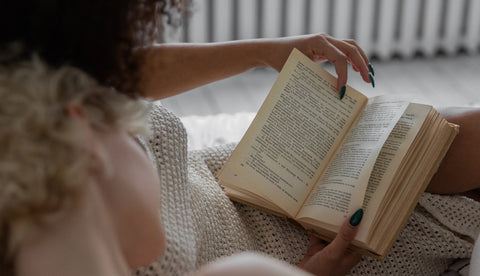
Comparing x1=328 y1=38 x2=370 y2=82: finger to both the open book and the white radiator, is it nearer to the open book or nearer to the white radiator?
the open book

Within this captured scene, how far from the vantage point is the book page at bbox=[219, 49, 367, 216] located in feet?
3.01

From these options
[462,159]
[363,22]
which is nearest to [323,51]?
[462,159]

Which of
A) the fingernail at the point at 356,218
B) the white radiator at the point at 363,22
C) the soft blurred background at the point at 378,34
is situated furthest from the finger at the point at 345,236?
the white radiator at the point at 363,22

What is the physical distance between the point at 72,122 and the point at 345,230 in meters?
0.51

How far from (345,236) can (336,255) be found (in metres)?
0.04

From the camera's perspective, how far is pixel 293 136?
95cm

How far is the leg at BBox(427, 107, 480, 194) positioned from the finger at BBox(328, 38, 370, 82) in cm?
18

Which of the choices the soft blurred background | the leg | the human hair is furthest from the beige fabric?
the soft blurred background

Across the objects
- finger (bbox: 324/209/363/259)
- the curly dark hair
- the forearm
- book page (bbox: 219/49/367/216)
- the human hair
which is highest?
the curly dark hair

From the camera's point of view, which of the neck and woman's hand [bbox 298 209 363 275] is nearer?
the neck

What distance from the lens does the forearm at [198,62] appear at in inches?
39.8

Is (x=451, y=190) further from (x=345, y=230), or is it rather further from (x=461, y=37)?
(x=461, y=37)

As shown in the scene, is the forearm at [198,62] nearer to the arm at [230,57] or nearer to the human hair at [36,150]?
the arm at [230,57]

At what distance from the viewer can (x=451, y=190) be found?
1.04m
